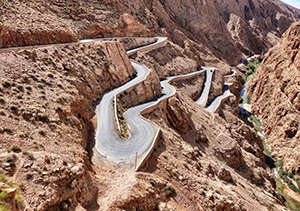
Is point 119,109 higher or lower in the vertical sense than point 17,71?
lower

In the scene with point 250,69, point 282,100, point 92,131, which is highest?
point 250,69

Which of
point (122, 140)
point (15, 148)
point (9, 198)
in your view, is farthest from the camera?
Answer: point (122, 140)

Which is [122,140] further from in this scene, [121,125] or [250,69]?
[250,69]

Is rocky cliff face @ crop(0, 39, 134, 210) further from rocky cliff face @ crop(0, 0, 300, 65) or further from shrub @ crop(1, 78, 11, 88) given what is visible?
rocky cliff face @ crop(0, 0, 300, 65)

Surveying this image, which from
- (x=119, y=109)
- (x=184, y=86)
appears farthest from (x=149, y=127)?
(x=184, y=86)

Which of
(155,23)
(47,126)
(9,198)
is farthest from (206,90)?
(9,198)

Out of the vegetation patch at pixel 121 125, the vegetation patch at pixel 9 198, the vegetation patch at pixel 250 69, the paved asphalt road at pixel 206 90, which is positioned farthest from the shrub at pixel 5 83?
the vegetation patch at pixel 250 69

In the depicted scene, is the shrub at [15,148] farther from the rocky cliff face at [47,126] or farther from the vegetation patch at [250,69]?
the vegetation patch at [250,69]

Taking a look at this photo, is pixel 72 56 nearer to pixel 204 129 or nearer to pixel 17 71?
pixel 17 71
